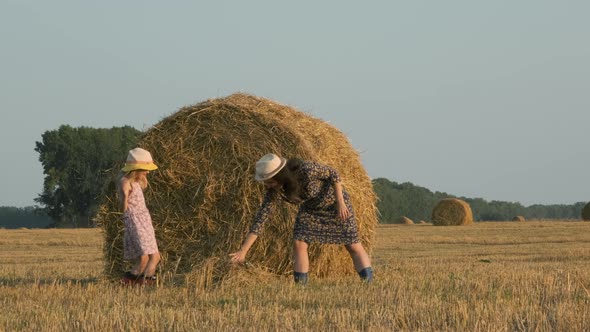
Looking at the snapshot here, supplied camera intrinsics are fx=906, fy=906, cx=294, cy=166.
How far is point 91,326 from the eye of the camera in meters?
6.00

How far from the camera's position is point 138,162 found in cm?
948

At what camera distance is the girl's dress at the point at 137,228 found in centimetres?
955

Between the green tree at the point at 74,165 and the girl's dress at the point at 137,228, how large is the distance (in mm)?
46627

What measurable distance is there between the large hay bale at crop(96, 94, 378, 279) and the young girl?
36cm

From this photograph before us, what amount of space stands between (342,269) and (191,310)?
13.0ft

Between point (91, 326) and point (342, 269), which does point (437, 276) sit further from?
point (91, 326)

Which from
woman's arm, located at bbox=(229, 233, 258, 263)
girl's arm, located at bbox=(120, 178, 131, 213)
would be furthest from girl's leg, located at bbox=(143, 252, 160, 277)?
woman's arm, located at bbox=(229, 233, 258, 263)

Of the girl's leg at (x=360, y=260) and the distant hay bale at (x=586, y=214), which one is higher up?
the distant hay bale at (x=586, y=214)

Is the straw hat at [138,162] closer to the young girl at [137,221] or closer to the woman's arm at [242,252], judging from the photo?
the young girl at [137,221]

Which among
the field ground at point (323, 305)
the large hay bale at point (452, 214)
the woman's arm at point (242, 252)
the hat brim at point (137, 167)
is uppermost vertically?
the large hay bale at point (452, 214)

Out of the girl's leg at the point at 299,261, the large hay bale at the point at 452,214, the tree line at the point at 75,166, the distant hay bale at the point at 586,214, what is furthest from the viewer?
the tree line at the point at 75,166

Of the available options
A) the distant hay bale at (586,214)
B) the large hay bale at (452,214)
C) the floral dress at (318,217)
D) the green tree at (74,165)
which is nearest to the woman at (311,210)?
the floral dress at (318,217)

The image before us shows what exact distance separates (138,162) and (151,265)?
3.59 ft

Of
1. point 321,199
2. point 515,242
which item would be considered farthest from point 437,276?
point 515,242
